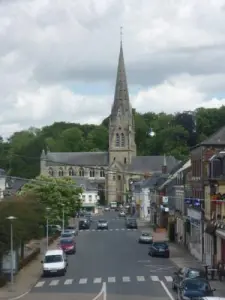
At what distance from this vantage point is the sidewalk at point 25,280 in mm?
47188

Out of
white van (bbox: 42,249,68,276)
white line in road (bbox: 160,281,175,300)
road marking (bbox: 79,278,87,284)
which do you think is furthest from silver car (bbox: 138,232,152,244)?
white line in road (bbox: 160,281,175,300)

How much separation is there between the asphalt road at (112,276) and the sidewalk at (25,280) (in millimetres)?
625

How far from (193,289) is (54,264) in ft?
61.9

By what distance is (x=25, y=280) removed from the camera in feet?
178

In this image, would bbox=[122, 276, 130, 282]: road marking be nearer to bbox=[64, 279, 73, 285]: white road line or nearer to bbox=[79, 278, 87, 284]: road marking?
bbox=[79, 278, 87, 284]: road marking

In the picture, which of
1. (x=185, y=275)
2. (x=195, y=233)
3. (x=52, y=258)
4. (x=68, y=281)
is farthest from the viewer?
(x=195, y=233)

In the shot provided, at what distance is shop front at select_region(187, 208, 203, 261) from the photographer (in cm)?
7178

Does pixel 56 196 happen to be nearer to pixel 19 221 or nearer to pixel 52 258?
pixel 52 258

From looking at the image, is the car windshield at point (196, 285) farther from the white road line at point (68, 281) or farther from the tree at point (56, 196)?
the tree at point (56, 196)

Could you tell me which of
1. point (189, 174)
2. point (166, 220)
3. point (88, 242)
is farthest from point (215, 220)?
point (166, 220)

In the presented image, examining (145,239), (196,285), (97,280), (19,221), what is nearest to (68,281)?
(97,280)

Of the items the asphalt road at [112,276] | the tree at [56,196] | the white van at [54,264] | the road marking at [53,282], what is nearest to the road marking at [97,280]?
the asphalt road at [112,276]

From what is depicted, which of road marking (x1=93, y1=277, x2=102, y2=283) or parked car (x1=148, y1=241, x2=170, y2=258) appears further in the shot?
parked car (x1=148, y1=241, x2=170, y2=258)

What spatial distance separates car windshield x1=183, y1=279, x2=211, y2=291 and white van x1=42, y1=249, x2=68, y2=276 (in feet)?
57.5
